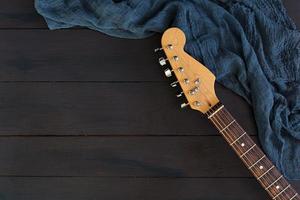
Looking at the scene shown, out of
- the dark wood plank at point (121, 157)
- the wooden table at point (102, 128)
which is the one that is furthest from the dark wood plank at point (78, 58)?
the dark wood plank at point (121, 157)

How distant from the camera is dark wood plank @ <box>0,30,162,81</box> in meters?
0.96

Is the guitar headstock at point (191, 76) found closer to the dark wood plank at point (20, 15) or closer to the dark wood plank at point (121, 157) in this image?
the dark wood plank at point (121, 157)

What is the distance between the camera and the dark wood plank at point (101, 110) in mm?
938

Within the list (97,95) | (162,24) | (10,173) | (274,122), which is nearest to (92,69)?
(97,95)

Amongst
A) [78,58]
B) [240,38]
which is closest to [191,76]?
[240,38]

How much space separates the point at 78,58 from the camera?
0.97 m

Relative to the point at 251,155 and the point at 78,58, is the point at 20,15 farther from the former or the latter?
the point at 251,155

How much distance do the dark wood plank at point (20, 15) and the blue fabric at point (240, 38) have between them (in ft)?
0.11

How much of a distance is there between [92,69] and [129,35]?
111 millimetres

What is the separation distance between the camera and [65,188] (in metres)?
0.93

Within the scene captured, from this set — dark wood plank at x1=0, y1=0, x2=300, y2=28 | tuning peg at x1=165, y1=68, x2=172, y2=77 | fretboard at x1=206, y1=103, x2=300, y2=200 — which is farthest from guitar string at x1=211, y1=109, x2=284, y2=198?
dark wood plank at x1=0, y1=0, x2=300, y2=28

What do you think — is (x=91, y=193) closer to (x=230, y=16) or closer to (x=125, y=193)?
(x=125, y=193)

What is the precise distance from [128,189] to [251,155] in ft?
0.88

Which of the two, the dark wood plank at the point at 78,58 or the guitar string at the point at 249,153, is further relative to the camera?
the dark wood plank at the point at 78,58
